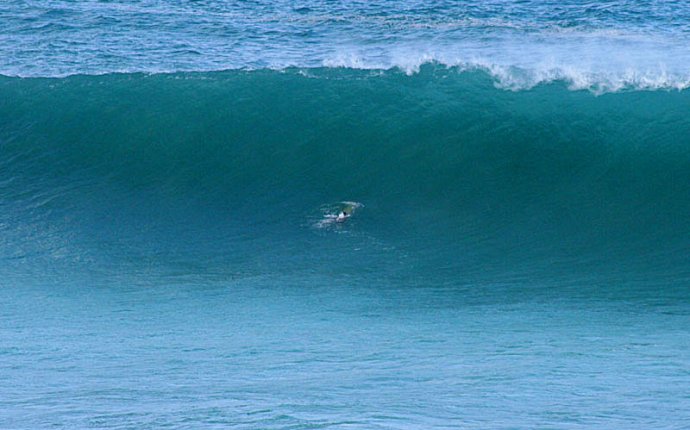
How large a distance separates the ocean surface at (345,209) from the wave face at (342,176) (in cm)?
6

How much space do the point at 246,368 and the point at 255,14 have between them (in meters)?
16.1

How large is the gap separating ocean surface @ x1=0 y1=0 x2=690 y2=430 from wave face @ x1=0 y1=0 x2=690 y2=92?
93 mm

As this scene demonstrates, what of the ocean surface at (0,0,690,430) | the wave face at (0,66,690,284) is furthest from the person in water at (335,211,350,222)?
the wave face at (0,66,690,284)

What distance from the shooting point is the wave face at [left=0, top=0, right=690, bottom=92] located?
23188 mm

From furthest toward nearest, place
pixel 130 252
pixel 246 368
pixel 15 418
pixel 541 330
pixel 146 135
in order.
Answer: pixel 146 135, pixel 130 252, pixel 541 330, pixel 246 368, pixel 15 418

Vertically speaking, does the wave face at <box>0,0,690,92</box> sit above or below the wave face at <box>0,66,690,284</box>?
above

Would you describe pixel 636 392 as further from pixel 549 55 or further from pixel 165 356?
pixel 549 55

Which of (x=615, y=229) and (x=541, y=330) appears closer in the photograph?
(x=541, y=330)

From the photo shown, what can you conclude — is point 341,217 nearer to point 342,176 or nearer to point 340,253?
point 340,253

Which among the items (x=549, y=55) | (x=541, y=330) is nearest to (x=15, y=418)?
(x=541, y=330)

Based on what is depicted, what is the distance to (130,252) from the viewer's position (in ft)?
57.6

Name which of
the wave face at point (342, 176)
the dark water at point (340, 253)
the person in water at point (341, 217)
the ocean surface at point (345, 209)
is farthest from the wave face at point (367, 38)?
the person in water at point (341, 217)

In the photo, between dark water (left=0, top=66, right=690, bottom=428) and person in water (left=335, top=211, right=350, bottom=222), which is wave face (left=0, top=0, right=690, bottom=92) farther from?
person in water (left=335, top=211, right=350, bottom=222)

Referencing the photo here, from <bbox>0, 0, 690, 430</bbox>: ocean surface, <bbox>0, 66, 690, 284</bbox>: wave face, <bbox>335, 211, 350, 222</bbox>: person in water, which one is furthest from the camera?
<bbox>335, 211, 350, 222</bbox>: person in water
